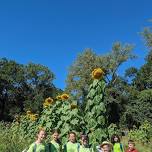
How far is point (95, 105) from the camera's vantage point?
14.4 m

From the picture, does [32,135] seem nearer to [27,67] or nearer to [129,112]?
[129,112]

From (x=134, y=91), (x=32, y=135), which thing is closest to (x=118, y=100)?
(x=134, y=91)

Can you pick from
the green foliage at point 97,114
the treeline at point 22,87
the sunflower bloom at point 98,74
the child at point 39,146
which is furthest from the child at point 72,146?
the treeline at point 22,87

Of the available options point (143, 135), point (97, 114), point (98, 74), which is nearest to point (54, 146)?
point (97, 114)

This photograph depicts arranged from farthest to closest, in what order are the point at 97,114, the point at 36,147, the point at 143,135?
the point at 143,135 < the point at 97,114 < the point at 36,147

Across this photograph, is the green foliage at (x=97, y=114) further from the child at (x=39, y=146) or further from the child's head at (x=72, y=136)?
the child at (x=39, y=146)

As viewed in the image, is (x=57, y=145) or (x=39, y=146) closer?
(x=39, y=146)

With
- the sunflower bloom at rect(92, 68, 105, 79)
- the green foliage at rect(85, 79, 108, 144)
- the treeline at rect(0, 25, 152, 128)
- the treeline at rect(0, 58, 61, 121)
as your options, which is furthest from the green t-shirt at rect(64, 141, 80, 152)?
the treeline at rect(0, 58, 61, 121)

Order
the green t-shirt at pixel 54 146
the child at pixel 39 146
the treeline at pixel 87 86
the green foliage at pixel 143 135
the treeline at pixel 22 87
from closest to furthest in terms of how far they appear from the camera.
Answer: the child at pixel 39 146 → the green t-shirt at pixel 54 146 → the green foliage at pixel 143 135 → the treeline at pixel 87 86 → the treeline at pixel 22 87

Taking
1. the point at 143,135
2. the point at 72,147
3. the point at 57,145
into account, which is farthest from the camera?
the point at 143,135

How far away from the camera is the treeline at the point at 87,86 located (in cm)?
4688

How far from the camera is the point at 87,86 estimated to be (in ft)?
194

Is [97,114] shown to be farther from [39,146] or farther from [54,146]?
[39,146]

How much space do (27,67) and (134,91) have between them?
23.8 metres
